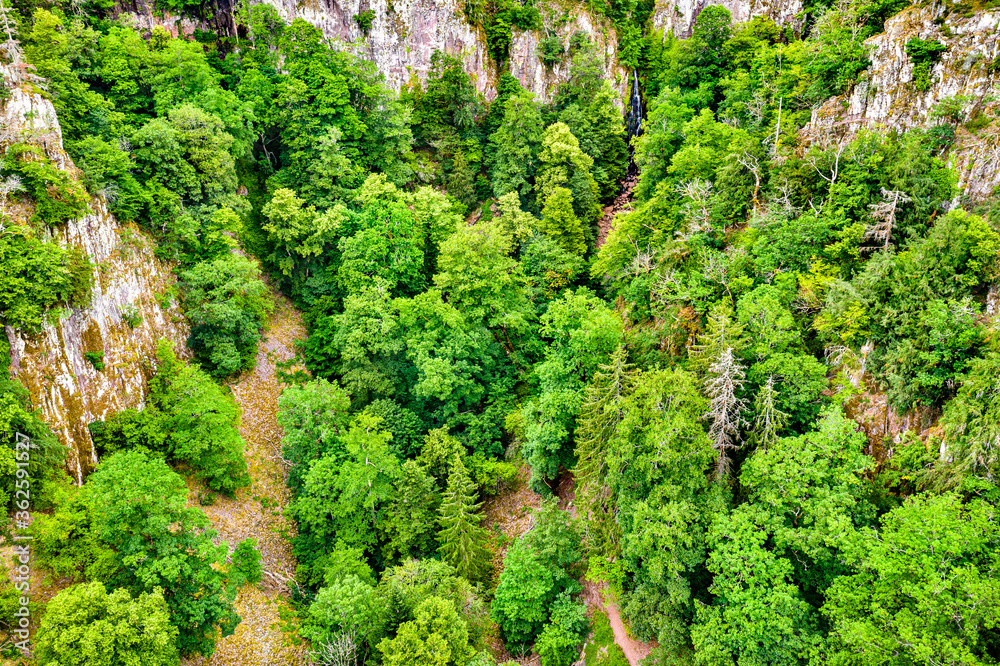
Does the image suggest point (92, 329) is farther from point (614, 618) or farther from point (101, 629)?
point (614, 618)

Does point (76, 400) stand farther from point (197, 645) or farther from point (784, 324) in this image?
point (784, 324)

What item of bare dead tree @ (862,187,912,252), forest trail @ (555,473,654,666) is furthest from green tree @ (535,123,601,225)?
forest trail @ (555,473,654,666)

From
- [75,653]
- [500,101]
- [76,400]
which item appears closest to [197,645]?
[75,653]

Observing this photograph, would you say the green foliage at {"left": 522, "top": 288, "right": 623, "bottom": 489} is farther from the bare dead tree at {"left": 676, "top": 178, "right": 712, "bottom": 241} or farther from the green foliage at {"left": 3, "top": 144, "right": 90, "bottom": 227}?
the green foliage at {"left": 3, "top": 144, "right": 90, "bottom": 227}

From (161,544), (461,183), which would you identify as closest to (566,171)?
(461,183)

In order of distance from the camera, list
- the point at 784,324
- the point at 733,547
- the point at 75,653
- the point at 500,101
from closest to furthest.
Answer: the point at 75,653 < the point at 733,547 < the point at 784,324 < the point at 500,101

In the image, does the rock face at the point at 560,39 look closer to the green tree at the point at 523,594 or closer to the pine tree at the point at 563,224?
the pine tree at the point at 563,224
